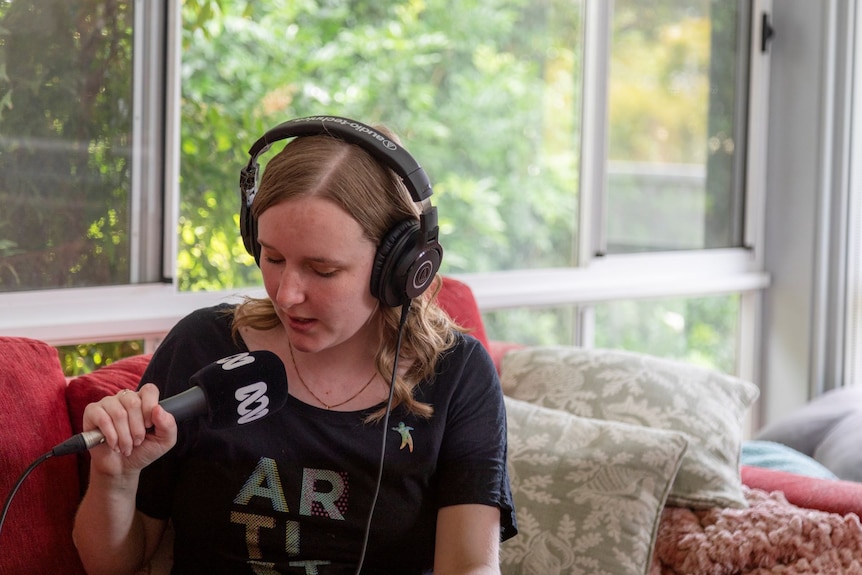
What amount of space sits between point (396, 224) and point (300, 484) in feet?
1.14

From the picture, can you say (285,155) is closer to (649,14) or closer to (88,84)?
(88,84)

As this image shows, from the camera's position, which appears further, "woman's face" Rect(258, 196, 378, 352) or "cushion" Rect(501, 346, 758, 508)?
"cushion" Rect(501, 346, 758, 508)

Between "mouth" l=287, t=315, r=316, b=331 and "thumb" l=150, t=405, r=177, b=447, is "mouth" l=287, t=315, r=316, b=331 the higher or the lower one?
the higher one

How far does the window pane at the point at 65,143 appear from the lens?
176 cm

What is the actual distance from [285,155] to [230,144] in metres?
1.43

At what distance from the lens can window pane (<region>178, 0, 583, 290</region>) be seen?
3.24 m

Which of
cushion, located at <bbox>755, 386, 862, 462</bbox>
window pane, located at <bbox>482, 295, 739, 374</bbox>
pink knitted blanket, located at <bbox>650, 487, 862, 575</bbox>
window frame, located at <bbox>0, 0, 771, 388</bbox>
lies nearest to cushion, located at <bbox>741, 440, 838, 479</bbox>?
cushion, located at <bbox>755, 386, 862, 462</bbox>

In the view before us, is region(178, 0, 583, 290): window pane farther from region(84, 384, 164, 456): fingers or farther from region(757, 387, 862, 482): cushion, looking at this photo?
region(84, 384, 164, 456): fingers

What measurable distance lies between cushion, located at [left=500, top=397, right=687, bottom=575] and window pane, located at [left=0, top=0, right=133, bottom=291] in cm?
89

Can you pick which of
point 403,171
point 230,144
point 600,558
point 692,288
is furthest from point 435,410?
point 692,288

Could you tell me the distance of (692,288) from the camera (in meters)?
3.10

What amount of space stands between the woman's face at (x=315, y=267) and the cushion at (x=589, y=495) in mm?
605

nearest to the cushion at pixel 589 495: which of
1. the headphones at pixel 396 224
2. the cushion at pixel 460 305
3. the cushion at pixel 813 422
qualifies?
the cushion at pixel 460 305

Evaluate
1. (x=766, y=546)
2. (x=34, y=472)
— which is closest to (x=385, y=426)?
(x=34, y=472)
